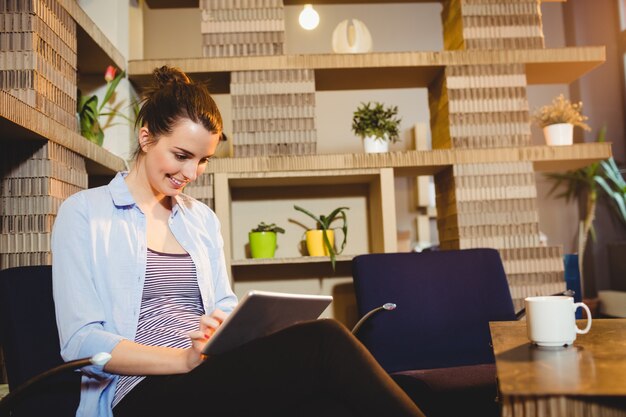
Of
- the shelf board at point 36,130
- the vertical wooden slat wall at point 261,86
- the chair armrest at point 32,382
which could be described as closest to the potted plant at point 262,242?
the vertical wooden slat wall at point 261,86

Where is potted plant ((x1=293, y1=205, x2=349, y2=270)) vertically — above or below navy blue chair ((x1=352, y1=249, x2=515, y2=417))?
above

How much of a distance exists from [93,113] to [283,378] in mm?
1596

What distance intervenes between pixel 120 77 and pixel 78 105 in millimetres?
258

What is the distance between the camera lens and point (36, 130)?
1.65 m

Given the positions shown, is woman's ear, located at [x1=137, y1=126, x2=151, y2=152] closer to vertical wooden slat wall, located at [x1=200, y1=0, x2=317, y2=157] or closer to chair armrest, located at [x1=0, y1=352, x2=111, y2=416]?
chair armrest, located at [x1=0, y1=352, x2=111, y2=416]

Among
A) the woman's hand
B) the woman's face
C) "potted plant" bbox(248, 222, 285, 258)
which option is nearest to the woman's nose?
the woman's face

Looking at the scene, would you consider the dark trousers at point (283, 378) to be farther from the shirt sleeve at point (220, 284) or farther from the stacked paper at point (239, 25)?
the stacked paper at point (239, 25)

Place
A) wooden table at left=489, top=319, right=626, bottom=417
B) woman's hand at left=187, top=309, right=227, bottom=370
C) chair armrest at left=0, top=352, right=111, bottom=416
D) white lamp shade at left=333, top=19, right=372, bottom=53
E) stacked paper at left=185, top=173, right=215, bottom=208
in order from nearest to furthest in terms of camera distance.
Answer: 1. wooden table at left=489, top=319, right=626, bottom=417
2. chair armrest at left=0, top=352, right=111, bottom=416
3. woman's hand at left=187, top=309, right=227, bottom=370
4. stacked paper at left=185, top=173, right=215, bottom=208
5. white lamp shade at left=333, top=19, right=372, bottom=53

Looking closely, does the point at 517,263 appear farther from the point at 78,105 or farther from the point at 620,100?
the point at 620,100

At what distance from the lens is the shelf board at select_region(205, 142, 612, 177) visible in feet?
8.11

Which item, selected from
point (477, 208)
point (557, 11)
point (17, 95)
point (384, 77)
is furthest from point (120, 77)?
point (557, 11)

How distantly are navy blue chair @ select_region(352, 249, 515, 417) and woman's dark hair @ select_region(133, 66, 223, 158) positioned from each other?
0.85m

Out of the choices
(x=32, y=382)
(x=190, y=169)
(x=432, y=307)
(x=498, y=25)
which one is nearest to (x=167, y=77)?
(x=190, y=169)

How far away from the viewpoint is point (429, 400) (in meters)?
1.68
